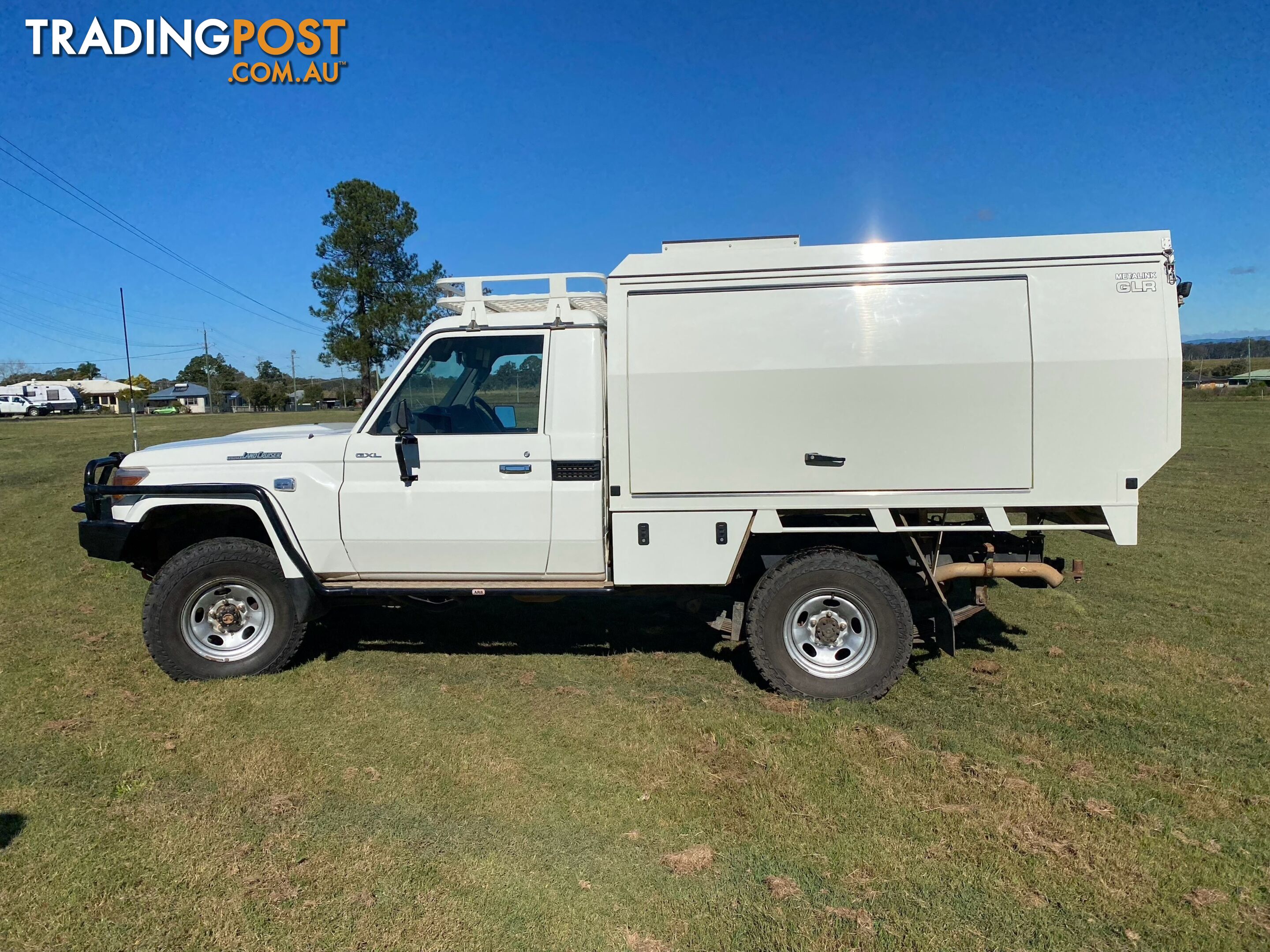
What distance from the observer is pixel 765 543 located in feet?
16.4

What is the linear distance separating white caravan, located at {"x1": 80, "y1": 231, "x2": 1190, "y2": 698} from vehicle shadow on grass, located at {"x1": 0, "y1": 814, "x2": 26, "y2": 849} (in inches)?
64.2

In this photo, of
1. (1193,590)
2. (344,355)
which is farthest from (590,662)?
(344,355)

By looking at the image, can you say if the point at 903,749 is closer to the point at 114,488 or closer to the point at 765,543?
the point at 765,543

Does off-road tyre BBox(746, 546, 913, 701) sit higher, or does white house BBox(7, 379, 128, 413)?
white house BBox(7, 379, 128, 413)

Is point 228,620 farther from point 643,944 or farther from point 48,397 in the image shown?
point 48,397

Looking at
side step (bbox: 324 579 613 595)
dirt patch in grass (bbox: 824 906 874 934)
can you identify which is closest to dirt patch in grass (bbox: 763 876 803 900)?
dirt patch in grass (bbox: 824 906 874 934)

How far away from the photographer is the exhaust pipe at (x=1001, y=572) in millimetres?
4844

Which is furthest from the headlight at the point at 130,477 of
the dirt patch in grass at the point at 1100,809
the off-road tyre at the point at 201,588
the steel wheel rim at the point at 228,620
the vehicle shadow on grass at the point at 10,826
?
the dirt patch in grass at the point at 1100,809

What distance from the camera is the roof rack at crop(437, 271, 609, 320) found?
196 inches

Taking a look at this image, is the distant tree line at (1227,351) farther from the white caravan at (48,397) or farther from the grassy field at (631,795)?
the white caravan at (48,397)

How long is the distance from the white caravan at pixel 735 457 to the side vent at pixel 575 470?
0.02 m

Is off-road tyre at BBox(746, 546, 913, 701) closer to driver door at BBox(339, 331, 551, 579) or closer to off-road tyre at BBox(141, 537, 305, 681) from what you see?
driver door at BBox(339, 331, 551, 579)

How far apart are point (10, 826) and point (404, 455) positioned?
2.55 m

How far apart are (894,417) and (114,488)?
16.3 feet
